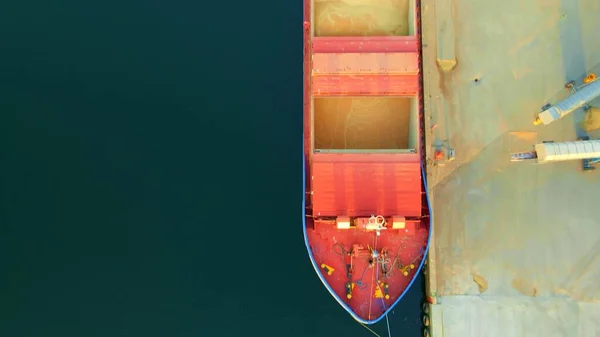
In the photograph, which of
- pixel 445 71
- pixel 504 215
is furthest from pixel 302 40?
pixel 504 215

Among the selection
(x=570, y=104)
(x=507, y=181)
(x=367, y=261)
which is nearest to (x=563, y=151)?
(x=570, y=104)

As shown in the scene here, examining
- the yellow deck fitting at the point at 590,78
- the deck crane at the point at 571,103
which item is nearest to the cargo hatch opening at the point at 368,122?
the deck crane at the point at 571,103

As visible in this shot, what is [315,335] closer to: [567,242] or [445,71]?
[567,242]

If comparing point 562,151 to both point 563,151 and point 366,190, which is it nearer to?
point 563,151

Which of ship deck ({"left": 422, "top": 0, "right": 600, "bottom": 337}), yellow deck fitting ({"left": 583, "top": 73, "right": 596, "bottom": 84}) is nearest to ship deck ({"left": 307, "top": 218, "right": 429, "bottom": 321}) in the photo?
ship deck ({"left": 422, "top": 0, "right": 600, "bottom": 337})

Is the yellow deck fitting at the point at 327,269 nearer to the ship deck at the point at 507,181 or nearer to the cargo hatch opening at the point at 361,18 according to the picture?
the ship deck at the point at 507,181
